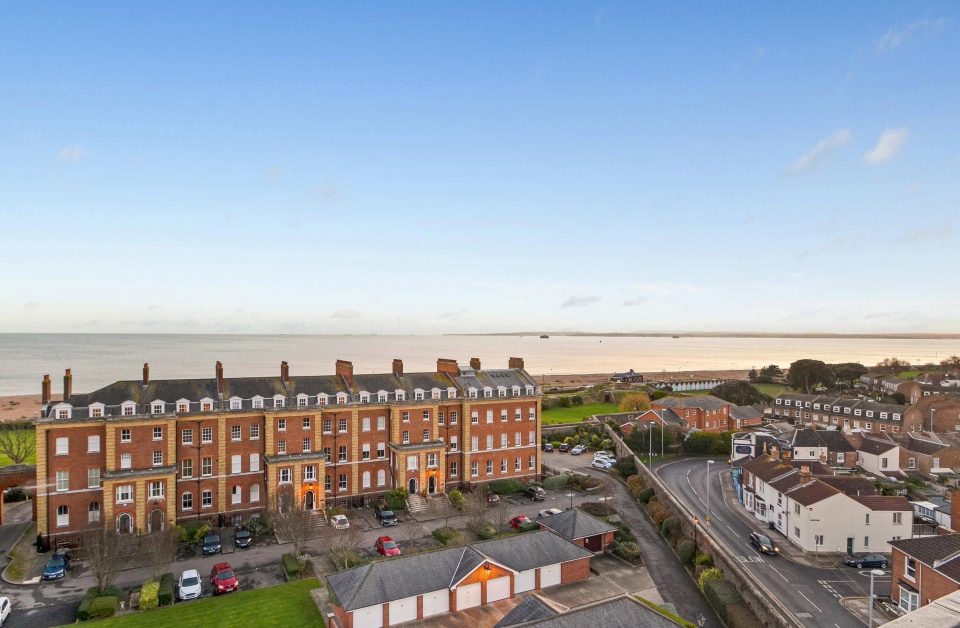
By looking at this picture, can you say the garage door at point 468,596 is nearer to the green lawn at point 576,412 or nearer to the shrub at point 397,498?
the shrub at point 397,498

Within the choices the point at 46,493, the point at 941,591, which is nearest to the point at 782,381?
the point at 941,591

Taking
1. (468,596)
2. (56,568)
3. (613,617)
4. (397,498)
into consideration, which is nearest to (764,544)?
(468,596)

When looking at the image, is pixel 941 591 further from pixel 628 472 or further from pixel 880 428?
pixel 880 428

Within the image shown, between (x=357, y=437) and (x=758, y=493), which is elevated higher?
(x=357, y=437)

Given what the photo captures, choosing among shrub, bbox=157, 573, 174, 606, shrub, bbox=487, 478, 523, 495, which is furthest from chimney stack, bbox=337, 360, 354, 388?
→ shrub, bbox=157, 573, 174, 606

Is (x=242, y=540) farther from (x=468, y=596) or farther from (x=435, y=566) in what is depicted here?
(x=468, y=596)

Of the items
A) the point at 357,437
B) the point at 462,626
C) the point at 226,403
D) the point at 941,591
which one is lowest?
the point at 462,626

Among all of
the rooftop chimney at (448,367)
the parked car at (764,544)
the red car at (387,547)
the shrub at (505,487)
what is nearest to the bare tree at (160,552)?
the red car at (387,547)
